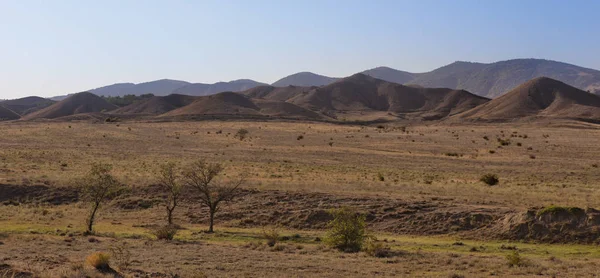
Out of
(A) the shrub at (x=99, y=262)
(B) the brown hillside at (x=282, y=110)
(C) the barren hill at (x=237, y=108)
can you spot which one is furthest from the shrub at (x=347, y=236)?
(B) the brown hillside at (x=282, y=110)

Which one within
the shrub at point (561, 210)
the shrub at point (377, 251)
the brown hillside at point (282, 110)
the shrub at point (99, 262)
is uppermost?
the brown hillside at point (282, 110)

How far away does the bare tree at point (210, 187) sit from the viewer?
2975cm

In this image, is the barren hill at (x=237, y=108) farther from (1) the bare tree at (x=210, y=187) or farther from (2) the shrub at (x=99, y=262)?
(2) the shrub at (x=99, y=262)

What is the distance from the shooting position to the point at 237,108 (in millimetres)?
175875

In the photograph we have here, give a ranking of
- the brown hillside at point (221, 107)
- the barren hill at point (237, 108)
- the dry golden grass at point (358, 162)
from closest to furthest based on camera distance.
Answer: the dry golden grass at point (358, 162) → the brown hillside at point (221, 107) → the barren hill at point (237, 108)

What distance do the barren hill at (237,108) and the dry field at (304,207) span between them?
100 m

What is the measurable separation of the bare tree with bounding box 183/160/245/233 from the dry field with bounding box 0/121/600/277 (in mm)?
860

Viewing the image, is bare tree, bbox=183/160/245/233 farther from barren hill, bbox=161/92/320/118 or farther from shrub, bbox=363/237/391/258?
barren hill, bbox=161/92/320/118

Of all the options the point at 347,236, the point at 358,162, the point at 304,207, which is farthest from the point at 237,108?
the point at 347,236

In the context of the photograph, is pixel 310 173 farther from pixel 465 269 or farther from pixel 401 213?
pixel 465 269

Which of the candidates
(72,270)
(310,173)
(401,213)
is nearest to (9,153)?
(310,173)

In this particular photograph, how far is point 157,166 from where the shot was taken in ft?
154

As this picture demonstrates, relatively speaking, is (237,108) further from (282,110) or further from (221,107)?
(282,110)

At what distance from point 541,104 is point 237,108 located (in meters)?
95.2
